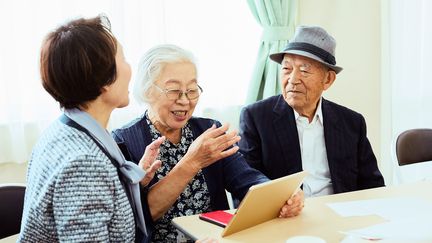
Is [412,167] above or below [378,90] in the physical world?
below

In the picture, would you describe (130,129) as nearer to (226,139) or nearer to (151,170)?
(151,170)

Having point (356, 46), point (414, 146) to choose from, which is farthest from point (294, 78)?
point (356, 46)

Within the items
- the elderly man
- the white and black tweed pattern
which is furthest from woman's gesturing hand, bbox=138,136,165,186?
the elderly man

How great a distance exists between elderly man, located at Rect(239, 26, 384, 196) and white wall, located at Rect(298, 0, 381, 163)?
141 centimetres

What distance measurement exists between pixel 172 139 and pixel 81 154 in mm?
731

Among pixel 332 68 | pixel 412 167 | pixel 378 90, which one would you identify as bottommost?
pixel 412 167

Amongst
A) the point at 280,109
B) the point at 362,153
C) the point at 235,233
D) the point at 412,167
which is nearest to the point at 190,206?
the point at 235,233

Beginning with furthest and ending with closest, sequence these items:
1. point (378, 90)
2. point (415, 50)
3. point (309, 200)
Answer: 1. point (378, 90)
2. point (415, 50)
3. point (309, 200)

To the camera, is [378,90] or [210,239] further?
[378,90]

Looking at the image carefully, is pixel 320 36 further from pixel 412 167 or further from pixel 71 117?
pixel 71 117

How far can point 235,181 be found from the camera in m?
1.80

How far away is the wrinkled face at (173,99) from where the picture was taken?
169cm

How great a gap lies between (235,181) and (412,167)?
1021mm

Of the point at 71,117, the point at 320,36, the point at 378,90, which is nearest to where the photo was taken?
the point at 71,117
